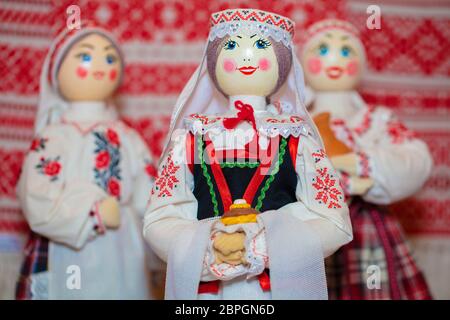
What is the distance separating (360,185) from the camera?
2418 millimetres

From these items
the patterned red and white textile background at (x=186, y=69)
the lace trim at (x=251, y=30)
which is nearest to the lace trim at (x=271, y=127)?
the lace trim at (x=251, y=30)

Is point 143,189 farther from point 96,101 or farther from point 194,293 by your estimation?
point 194,293

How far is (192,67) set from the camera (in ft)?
10.3

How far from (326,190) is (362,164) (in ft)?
2.12

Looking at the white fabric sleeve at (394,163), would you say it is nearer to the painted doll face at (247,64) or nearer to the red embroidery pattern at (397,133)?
the red embroidery pattern at (397,133)

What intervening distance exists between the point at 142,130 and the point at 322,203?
1.49m

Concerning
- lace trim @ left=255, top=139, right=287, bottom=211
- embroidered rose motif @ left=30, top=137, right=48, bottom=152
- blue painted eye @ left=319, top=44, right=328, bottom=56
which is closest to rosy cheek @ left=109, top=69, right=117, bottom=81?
embroidered rose motif @ left=30, top=137, right=48, bottom=152

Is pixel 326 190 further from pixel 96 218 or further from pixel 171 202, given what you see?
pixel 96 218

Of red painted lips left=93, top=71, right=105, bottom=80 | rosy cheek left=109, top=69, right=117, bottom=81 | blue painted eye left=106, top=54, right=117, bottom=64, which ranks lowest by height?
red painted lips left=93, top=71, right=105, bottom=80

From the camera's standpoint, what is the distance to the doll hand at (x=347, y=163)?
2.42m

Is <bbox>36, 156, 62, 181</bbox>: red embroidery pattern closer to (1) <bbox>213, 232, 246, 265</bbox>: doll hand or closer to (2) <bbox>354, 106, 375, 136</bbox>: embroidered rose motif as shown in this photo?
(1) <bbox>213, 232, 246, 265</bbox>: doll hand

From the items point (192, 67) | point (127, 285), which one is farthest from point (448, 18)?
point (127, 285)

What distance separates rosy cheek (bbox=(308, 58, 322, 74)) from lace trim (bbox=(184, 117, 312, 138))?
74 cm

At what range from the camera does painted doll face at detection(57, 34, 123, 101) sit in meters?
2.47
